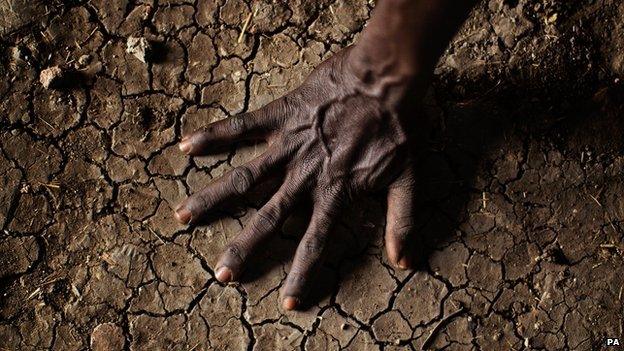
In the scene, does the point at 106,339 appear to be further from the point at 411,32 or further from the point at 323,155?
the point at 411,32

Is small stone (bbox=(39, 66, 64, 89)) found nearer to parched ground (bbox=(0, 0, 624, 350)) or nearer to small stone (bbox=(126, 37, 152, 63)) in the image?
parched ground (bbox=(0, 0, 624, 350))

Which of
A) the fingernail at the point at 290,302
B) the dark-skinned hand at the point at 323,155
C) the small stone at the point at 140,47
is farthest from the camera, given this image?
the small stone at the point at 140,47

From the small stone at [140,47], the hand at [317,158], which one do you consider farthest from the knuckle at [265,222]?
the small stone at [140,47]

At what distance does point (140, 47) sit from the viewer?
240 cm

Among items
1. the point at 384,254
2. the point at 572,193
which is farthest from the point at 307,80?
the point at 572,193

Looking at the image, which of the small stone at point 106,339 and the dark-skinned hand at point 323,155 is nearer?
the dark-skinned hand at point 323,155

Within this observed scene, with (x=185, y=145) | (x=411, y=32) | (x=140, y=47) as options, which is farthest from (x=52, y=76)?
(x=411, y=32)

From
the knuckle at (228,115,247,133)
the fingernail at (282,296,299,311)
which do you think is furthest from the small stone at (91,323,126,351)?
the knuckle at (228,115,247,133)

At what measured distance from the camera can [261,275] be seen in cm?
233

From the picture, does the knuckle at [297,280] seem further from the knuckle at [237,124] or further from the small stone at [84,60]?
the small stone at [84,60]

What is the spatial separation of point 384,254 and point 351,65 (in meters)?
0.74

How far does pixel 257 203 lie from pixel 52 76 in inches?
36.2

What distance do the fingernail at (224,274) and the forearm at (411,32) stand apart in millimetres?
908

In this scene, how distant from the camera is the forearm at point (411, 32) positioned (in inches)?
72.0
